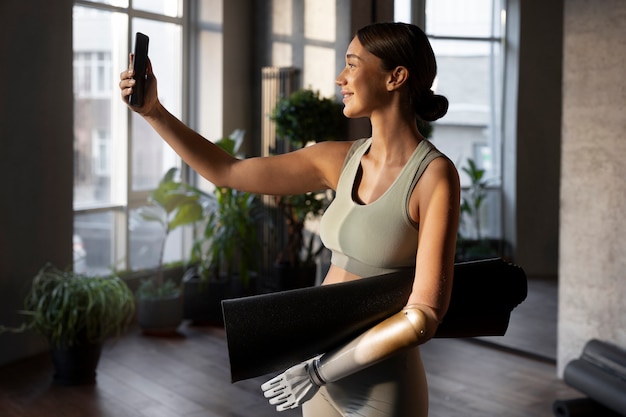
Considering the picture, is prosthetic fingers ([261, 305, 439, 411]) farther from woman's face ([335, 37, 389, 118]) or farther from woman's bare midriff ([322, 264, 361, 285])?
woman's face ([335, 37, 389, 118])

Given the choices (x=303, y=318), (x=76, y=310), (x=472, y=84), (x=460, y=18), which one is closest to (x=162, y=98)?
(x=76, y=310)

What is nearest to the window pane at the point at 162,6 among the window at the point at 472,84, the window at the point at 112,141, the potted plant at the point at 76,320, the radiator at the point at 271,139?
the window at the point at 112,141

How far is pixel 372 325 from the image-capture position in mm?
1477

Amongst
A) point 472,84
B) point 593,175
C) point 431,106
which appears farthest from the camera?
point 472,84

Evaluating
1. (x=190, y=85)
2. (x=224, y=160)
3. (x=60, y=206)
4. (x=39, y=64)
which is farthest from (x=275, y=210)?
(x=224, y=160)

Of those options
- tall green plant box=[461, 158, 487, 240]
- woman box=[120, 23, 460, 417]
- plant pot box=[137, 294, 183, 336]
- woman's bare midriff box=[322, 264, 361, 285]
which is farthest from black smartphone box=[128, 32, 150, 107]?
tall green plant box=[461, 158, 487, 240]

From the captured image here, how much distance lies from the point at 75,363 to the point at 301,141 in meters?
2.37

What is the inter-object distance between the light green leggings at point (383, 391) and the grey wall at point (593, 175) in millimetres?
3036

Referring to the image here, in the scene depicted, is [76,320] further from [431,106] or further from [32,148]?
[431,106]

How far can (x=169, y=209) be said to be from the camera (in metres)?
6.04

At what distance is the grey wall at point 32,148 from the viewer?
16.5 feet

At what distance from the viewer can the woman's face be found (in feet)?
5.29

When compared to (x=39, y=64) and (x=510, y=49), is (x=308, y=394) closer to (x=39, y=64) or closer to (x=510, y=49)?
(x=39, y=64)

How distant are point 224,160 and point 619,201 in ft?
10.2
